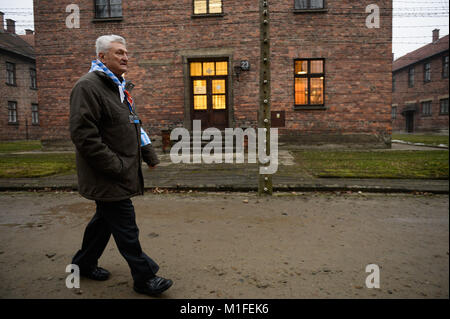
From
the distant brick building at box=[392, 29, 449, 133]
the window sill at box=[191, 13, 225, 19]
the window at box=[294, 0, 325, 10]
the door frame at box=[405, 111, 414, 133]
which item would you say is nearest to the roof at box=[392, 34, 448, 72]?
the distant brick building at box=[392, 29, 449, 133]

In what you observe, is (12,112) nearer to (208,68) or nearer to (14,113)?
(14,113)

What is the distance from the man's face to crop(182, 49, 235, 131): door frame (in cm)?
1094

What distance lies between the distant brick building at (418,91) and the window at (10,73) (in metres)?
39.5

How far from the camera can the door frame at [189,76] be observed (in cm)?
1294

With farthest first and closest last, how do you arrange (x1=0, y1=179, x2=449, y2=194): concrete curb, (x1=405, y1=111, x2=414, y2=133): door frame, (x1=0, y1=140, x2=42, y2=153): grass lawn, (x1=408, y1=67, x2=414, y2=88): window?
(x1=408, y1=67, x2=414, y2=88): window → (x1=405, y1=111, x2=414, y2=133): door frame → (x1=0, y1=140, x2=42, y2=153): grass lawn → (x1=0, y1=179, x2=449, y2=194): concrete curb

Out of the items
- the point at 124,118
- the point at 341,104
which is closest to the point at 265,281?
the point at 124,118

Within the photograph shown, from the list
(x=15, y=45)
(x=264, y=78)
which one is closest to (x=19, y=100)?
(x=15, y=45)

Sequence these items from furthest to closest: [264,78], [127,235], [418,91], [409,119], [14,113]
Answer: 1. [409,119]
2. [418,91]
3. [14,113]
4. [264,78]
5. [127,235]

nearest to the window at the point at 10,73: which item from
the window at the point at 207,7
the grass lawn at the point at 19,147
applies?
the grass lawn at the point at 19,147

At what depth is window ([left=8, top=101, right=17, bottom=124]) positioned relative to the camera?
27.1m

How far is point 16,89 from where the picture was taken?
28.1 meters

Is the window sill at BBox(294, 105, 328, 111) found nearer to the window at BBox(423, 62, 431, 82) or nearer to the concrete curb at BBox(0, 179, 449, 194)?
the concrete curb at BBox(0, 179, 449, 194)

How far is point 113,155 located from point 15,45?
3482 centimetres
